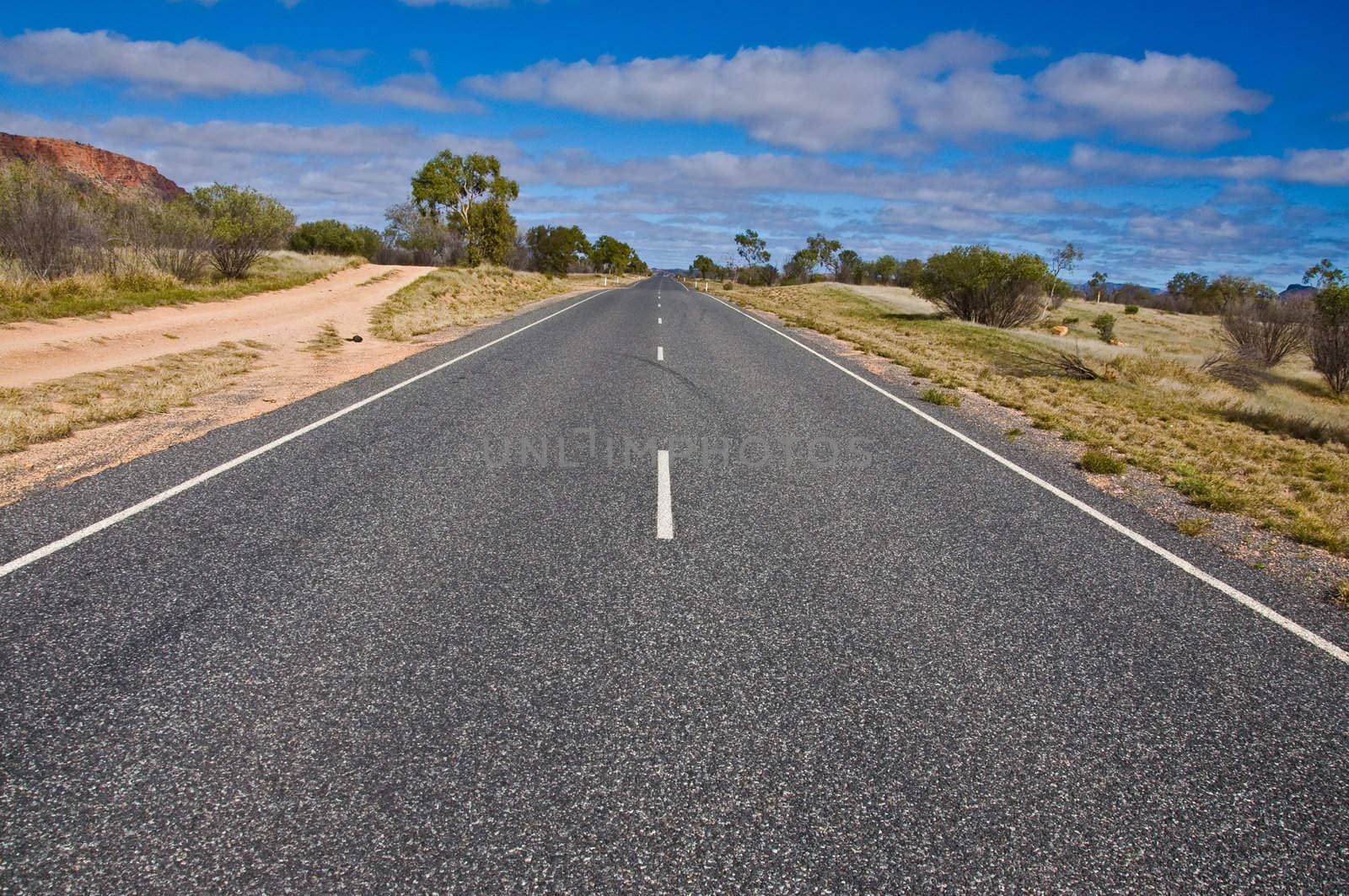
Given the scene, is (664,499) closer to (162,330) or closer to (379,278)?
(162,330)

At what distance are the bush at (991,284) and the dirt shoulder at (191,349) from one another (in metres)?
20.4

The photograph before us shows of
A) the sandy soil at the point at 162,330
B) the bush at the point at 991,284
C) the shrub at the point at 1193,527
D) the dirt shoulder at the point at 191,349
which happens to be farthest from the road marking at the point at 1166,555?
the bush at the point at 991,284

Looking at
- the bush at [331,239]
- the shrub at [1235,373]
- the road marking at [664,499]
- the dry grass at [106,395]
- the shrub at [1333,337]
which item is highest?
the bush at [331,239]

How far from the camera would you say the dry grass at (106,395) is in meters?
7.06

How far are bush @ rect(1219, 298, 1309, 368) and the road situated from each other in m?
22.2

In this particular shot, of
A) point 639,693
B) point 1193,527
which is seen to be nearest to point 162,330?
point 639,693

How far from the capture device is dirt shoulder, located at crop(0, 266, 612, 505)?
6.42 meters

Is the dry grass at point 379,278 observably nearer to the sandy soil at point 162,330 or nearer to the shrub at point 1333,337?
the sandy soil at point 162,330

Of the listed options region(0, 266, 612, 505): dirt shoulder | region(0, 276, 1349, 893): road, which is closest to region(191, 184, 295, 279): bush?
region(0, 266, 612, 505): dirt shoulder

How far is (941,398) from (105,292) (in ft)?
67.3

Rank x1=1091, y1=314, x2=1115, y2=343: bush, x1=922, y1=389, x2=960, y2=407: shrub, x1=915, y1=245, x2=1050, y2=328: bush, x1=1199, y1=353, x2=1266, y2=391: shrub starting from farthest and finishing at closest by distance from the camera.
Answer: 1. x1=1091, y1=314, x2=1115, y2=343: bush
2. x1=915, y1=245, x2=1050, y2=328: bush
3. x1=1199, y1=353, x2=1266, y2=391: shrub
4. x1=922, y1=389, x2=960, y2=407: shrub

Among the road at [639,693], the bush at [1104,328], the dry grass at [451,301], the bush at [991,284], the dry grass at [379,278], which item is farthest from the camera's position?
the bush at [1104,328]

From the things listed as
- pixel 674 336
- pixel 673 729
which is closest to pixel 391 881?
pixel 673 729

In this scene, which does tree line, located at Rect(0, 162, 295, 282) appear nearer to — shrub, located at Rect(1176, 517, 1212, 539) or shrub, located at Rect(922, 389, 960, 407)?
shrub, located at Rect(922, 389, 960, 407)
